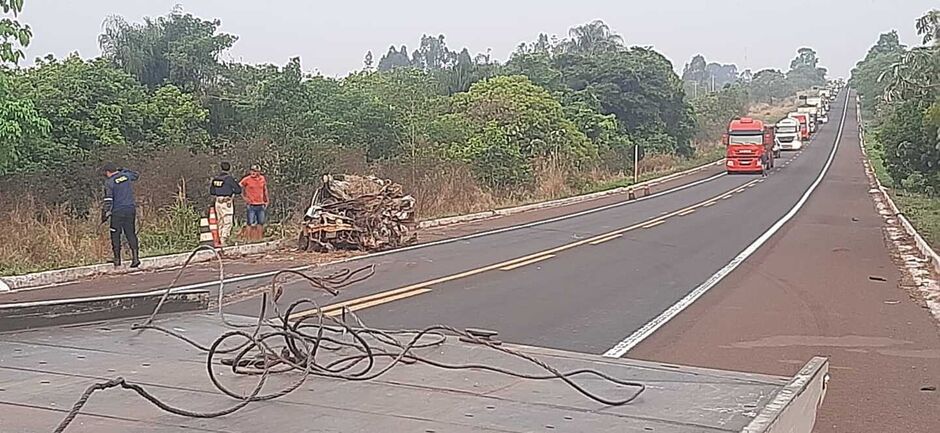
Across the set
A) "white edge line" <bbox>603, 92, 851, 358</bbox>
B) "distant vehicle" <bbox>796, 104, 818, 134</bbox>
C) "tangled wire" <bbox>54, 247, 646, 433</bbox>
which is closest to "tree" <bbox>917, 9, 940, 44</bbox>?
"white edge line" <bbox>603, 92, 851, 358</bbox>

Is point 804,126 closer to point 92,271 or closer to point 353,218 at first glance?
point 353,218

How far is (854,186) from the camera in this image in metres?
47.9

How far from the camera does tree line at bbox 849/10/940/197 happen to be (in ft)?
80.5

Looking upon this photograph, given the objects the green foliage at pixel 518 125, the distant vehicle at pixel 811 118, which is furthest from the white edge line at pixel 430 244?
the distant vehicle at pixel 811 118

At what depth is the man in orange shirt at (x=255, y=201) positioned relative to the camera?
21.8m

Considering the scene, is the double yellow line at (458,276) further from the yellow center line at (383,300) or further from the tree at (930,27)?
the tree at (930,27)

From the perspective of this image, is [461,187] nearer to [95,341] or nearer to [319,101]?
[319,101]

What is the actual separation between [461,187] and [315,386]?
29.5 meters

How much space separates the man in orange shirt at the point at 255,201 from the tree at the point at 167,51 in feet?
53.8

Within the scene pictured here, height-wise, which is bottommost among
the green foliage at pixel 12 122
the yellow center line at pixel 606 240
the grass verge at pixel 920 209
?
the grass verge at pixel 920 209

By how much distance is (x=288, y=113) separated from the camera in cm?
3650

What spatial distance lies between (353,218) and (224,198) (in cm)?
250

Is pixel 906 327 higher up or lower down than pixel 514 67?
lower down

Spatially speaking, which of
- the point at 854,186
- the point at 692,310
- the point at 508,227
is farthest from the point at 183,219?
the point at 854,186
